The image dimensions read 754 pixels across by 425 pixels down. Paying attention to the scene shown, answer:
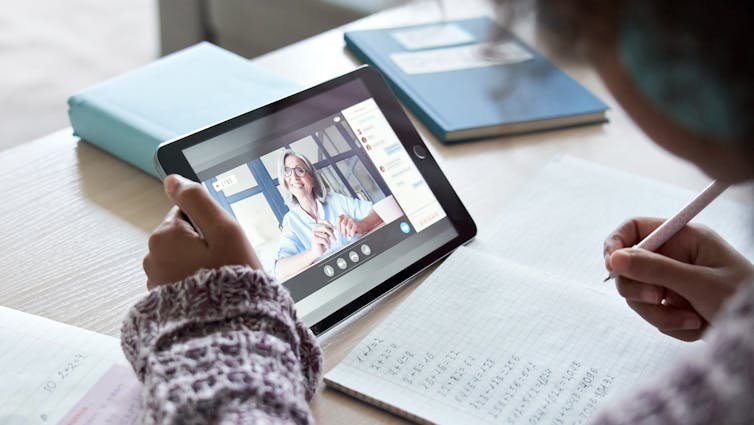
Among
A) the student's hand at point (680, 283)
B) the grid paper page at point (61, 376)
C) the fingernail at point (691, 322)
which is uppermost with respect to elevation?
the grid paper page at point (61, 376)

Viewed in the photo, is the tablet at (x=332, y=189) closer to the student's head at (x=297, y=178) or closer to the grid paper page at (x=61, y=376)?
the student's head at (x=297, y=178)

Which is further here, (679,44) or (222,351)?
(222,351)

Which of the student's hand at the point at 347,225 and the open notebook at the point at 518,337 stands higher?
the student's hand at the point at 347,225

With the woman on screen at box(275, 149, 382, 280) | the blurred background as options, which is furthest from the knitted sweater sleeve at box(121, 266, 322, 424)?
the blurred background

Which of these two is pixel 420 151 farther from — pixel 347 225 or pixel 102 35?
pixel 102 35

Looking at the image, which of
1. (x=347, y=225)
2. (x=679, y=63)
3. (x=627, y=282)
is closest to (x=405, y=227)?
(x=347, y=225)

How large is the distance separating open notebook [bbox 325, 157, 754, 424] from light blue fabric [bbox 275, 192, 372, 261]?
82mm

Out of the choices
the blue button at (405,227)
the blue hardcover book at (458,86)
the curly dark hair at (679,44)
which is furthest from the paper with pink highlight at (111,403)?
the blue hardcover book at (458,86)

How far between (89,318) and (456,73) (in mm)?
590

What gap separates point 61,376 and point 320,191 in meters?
0.26

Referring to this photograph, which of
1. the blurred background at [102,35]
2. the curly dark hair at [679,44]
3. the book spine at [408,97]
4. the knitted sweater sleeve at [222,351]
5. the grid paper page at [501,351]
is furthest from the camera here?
the blurred background at [102,35]

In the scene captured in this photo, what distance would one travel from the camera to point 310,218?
762 millimetres

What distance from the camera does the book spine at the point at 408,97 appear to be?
3.39ft

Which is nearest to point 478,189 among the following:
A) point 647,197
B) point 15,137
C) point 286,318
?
point 647,197
